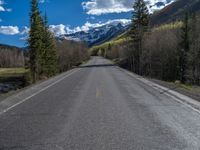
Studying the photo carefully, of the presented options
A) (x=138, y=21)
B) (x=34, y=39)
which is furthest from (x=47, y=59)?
(x=138, y=21)

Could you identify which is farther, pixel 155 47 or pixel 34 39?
pixel 155 47

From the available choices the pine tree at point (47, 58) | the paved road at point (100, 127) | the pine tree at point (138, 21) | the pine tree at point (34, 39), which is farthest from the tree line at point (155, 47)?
the paved road at point (100, 127)

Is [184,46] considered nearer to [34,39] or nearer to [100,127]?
[34,39]

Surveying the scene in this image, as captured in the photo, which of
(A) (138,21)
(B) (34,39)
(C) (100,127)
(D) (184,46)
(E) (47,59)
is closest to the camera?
(C) (100,127)

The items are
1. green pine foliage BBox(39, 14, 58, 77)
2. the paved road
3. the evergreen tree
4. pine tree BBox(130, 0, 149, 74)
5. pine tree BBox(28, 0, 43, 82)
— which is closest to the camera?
the paved road

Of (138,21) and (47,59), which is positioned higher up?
(138,21)

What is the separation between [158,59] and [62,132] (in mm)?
57826

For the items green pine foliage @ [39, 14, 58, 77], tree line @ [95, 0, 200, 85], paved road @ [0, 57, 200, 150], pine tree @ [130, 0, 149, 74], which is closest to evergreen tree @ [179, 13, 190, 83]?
tree line @ [95, 0, 200, 85]

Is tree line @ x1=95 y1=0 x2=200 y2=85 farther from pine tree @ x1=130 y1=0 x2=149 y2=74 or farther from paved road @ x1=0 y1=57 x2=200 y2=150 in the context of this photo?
paved road @ x1=0 y1=57 x2=200 y2=150

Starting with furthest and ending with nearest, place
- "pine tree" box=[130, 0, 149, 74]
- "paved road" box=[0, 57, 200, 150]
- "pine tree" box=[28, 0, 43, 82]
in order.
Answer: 1. "pine tree" box=[130, 0, 149, 74]
2. "pine tree" box=[28, 0, 43, 82]
3. "paved road" box=[0, 57, 200, 150]

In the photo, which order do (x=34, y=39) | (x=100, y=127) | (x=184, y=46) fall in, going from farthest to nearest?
(x=184, y=46), (x=34, y=39), (x=100, y=127)

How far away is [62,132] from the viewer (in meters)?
7.65

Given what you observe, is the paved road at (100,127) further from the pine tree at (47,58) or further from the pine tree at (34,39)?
the pine tree at (47,58)

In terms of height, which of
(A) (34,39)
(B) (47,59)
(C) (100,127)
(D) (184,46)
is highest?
(A) (34,39)
